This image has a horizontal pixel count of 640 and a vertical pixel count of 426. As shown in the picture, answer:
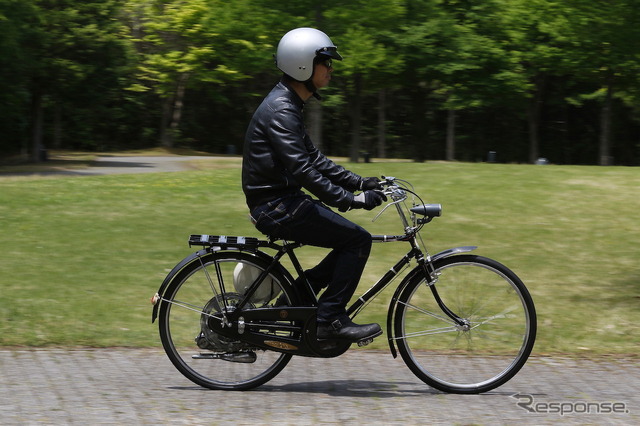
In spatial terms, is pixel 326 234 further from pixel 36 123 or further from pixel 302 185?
pixel 36 123

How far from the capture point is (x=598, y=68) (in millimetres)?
33156

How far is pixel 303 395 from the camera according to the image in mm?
5258

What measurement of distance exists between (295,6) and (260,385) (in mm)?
23828

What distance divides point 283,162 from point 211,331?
1093 mm

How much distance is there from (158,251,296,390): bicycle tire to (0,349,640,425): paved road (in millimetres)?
102

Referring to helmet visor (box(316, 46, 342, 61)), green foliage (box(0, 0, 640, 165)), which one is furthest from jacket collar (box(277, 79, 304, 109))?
green foliage (box(0, 0, 640, 165))

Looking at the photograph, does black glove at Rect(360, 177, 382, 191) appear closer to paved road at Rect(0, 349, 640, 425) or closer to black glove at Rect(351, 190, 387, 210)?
black glove at Rect(351, 190, 387, 210)

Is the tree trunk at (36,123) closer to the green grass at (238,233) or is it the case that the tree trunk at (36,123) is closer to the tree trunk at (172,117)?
the tree trunk at (172,117)

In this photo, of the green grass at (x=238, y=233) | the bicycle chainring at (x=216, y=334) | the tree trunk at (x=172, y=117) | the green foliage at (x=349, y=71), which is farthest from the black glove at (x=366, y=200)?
the tree trunk at (x=172, y=117)

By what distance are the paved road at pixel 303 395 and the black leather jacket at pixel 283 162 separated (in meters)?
1.08

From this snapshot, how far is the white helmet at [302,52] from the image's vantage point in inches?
205

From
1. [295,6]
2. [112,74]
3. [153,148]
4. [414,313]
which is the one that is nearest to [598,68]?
[295,6]

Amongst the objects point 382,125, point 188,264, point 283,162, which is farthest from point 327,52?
point 382,125

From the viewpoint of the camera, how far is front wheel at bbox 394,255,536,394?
5379mm
